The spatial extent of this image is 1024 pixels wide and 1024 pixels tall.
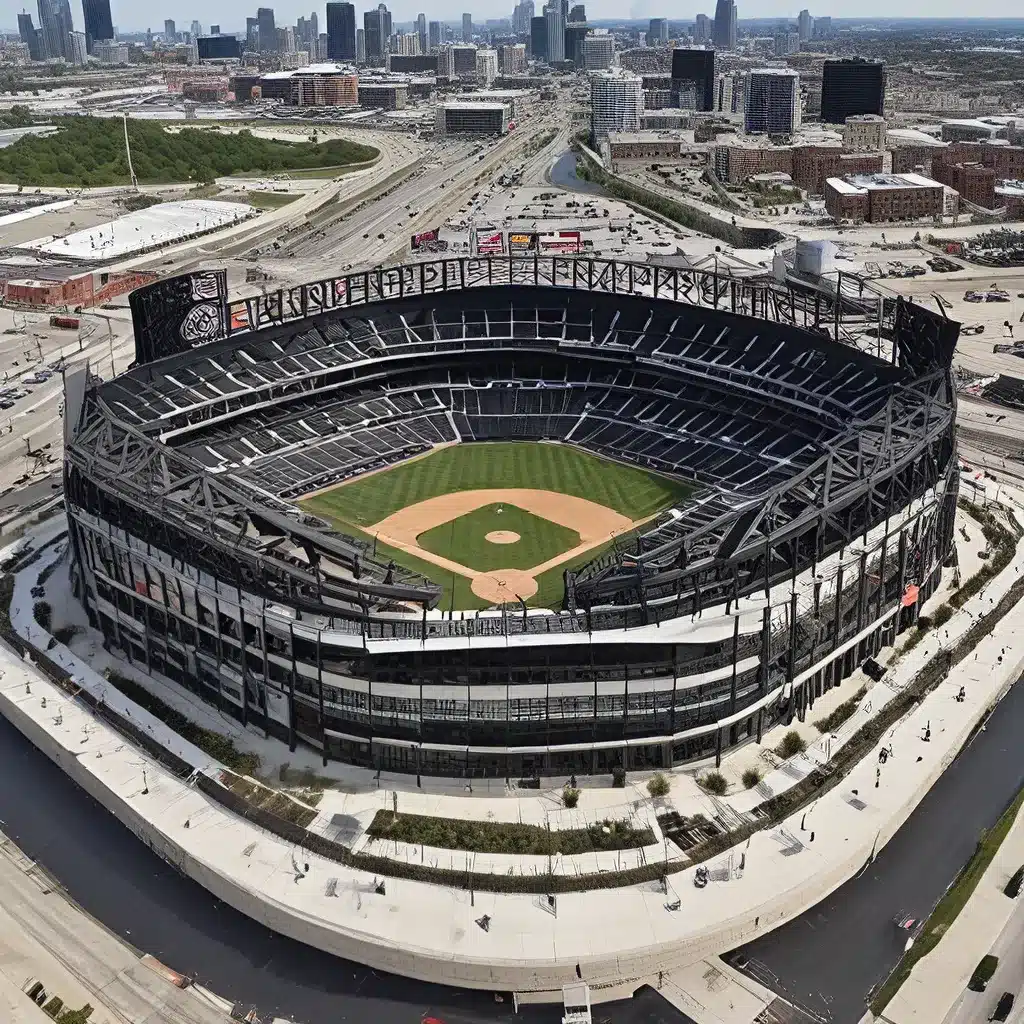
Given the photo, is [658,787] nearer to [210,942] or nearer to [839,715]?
[839,715]

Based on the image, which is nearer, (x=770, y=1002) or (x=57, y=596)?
(x=770, y=1002)

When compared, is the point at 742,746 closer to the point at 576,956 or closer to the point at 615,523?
the point at 576,956

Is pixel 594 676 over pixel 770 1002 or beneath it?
over

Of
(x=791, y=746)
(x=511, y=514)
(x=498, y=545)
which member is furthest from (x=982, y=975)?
(x=511, y=514)

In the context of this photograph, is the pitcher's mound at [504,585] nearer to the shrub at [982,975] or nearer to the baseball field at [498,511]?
the baseball field at [498,511]

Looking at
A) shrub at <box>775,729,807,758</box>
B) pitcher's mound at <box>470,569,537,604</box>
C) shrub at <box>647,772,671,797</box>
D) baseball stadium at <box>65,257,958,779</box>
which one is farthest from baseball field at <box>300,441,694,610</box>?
shrub at <box>775,729,807,758</box>

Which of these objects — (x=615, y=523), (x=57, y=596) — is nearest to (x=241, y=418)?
(x=57, y=596)

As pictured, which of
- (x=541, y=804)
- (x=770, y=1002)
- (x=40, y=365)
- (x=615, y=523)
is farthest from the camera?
(x=40, y=365)
